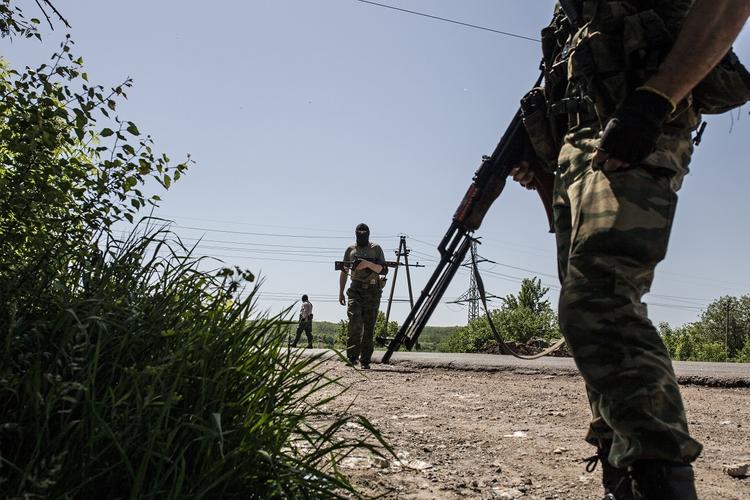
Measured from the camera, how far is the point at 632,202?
161cm

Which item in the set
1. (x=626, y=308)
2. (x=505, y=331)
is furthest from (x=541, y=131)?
(x=505, y=331)

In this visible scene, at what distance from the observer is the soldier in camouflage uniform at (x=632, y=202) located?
151cm

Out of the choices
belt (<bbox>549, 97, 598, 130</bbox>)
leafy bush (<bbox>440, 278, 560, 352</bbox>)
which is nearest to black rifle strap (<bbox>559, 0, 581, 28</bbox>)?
belt (<bbox>549, 97, 598, 130</bbox>)

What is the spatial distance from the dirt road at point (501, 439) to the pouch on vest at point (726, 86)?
4.54ft

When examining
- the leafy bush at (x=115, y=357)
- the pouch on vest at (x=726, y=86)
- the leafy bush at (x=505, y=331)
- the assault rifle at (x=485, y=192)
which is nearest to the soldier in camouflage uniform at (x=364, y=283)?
the assault rifle at (x=485, y=192)

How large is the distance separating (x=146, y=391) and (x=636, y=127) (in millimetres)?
1427

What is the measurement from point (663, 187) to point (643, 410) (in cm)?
61

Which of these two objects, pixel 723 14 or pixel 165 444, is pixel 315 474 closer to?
pixel 165 444

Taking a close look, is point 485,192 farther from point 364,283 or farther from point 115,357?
point 364,283

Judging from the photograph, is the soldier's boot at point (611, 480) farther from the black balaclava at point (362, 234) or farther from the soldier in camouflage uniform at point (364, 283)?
the black balaclava at point (362, 234)

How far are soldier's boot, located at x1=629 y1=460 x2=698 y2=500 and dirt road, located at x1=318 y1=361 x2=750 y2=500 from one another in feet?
2.56

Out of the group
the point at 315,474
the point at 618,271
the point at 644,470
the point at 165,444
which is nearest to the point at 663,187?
the point at 618,271

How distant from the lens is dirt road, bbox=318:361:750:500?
2.31m

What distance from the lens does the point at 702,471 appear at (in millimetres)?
2559
